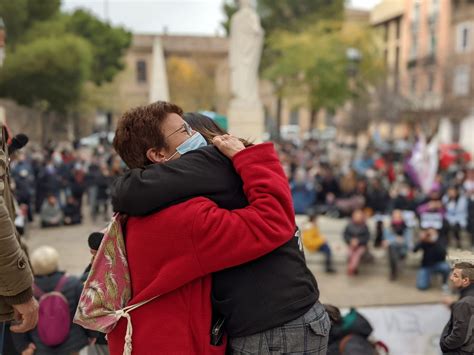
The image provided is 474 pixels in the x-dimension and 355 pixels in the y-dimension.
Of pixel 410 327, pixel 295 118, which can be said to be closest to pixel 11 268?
pixel 410 327

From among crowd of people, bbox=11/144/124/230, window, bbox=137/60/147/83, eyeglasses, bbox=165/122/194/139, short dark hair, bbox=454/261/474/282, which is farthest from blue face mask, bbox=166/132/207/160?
window, bbox=137/60/147/83

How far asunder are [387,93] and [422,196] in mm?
23274

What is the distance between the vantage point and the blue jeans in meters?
8.17

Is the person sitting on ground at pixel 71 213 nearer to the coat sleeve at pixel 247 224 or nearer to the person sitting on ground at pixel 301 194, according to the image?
the person sitting on ground at pixel 301 194

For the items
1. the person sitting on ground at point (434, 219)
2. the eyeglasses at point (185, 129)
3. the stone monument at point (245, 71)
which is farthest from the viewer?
the stone monument at point (245, 71)

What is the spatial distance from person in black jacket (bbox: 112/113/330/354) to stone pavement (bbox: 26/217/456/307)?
5955mm

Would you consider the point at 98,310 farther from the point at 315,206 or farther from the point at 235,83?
the point at 315,206

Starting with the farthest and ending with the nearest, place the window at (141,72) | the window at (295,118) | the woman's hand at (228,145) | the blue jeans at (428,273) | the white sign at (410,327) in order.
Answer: the window at (295,118) < the window at (141,72) < the blue jeans at (428,273) < the white sign at (410,327) < the woman's hand at (228,145)

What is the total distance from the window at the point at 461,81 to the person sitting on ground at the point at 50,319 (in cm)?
3556

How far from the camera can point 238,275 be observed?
69.6 inches

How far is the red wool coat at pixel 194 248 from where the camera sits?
1.69 metres

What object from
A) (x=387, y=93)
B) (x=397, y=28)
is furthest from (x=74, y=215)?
(x=397, y=28)

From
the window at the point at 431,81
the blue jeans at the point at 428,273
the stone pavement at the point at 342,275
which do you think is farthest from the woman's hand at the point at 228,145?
the window at the point at 431,81

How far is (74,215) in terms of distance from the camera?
42.1 ft
